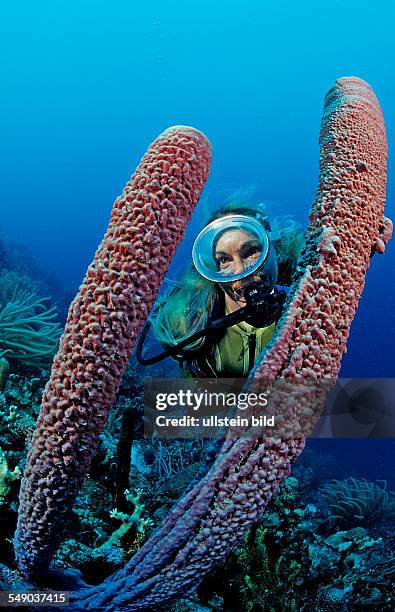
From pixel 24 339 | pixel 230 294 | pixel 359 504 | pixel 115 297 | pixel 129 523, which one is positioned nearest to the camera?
pixel 115 297

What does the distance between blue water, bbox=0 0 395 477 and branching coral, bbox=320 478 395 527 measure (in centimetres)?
6343

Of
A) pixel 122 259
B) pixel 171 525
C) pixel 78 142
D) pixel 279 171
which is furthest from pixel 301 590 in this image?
pixel 78 142

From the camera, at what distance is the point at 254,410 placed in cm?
143

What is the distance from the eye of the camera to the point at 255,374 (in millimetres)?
1454

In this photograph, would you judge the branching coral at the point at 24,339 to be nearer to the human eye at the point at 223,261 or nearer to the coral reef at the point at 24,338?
the coral reef at the point at 24,338

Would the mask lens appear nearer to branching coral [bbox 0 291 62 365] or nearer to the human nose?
the human nose

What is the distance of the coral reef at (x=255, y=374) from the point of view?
1.40m

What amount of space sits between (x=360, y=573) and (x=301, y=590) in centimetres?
65

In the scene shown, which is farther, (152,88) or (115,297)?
(152,88)

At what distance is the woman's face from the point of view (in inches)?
95.7

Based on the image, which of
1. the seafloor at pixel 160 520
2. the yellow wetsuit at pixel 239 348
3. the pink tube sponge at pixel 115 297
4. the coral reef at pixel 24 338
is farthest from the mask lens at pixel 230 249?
the coral reef at pixel 24 338

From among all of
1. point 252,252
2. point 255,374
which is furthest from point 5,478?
point 252,252

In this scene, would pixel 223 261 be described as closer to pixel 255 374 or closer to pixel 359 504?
pixel 255 374

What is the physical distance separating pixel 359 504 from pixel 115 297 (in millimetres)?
5798
